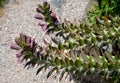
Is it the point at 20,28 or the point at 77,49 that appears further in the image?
the point at 20,28

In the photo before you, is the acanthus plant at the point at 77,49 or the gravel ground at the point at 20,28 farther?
the gravel ground at the point at 20,28

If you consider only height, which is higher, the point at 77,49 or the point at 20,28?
the point at 77,49

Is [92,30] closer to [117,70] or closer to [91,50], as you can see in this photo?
[91,50]

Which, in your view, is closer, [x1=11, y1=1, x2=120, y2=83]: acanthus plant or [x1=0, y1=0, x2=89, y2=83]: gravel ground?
[x1=11, y1=1, x2=120, y2=83]: acanthus plant
